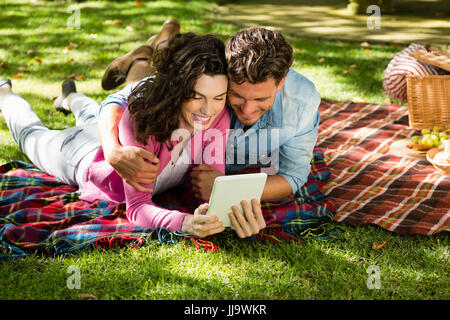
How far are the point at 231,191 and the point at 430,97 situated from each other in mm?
2246

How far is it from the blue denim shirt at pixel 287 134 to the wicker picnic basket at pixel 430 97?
49.7 inches

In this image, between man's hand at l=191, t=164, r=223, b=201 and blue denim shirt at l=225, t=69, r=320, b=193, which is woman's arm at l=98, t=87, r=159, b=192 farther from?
blue denim shirt at l=225, t=69, r=320, b=193

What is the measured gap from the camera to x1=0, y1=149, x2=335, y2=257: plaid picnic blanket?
2574 mm

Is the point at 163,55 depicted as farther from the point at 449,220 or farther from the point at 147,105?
the point at 449,220

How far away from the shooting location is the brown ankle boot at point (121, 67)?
14.1 ft

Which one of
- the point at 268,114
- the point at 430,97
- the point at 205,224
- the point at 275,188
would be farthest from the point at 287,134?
the point at 430,97

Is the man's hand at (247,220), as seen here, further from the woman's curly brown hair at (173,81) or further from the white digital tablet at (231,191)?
the woman's curly brown hair at (173,81)

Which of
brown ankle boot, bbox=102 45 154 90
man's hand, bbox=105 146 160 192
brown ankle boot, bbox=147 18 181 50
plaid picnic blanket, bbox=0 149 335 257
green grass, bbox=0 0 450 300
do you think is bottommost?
green grass, bbox=0 0 450 300

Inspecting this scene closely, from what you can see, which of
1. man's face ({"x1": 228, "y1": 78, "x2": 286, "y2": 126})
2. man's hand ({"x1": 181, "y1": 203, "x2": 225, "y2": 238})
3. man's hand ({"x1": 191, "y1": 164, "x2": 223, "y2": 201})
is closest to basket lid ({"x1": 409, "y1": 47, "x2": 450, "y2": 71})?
man's face ({"x1": 228, "y1": 78, "x2": 286, "y2": 126})

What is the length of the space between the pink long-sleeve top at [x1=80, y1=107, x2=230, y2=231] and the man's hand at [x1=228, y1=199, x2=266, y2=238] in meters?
0.27

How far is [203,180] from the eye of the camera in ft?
9.07

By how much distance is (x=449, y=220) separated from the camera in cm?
280

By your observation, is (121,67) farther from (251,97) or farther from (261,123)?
(251,97)
